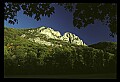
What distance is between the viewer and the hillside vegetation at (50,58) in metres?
5.98

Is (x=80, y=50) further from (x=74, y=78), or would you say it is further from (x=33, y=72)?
(x=33, y=72)

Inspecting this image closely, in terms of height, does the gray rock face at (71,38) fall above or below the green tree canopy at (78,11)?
below

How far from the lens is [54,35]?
20.1ft

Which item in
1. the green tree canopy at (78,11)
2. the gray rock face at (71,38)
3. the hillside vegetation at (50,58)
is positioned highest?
the green tree canopy at (78,11)

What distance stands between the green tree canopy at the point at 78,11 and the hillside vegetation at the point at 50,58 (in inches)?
14.2

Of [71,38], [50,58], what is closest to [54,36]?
[71,38]

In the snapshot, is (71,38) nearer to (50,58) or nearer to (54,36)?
(54,36)

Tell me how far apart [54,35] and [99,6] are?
1.10 meters

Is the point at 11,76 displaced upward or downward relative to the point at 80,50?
downward

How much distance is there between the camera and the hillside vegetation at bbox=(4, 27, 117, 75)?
19.6 ft

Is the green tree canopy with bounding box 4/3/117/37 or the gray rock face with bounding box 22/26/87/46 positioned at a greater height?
the green tree canopy with bounding box 4/3/117/37

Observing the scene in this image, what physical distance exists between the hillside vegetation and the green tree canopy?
0.36 metres

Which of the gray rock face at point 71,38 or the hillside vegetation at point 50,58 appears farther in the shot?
the gray rock face at point 71,38
